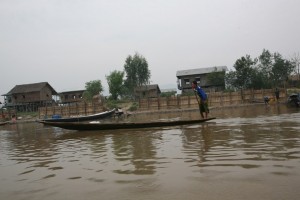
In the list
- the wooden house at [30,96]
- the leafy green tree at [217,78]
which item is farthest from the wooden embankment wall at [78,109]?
the leafy green tree at [217,78]

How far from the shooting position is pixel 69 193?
3475mm

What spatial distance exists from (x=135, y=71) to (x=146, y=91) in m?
4.18

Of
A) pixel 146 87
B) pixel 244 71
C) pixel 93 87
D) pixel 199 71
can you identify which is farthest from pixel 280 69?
pixel 93 87

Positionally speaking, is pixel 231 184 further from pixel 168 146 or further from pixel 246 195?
pixel 168 146

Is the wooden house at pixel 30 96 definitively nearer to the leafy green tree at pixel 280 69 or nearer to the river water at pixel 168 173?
the leafy green tree at pixel 280 69

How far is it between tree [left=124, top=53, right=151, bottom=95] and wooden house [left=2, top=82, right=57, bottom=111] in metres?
13.7

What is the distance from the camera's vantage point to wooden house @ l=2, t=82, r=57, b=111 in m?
47.8

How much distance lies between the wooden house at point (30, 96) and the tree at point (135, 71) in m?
13.7

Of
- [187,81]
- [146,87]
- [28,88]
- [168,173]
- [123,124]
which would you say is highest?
[28,88]

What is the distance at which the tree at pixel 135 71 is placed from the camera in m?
53.5

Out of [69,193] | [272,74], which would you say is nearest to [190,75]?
[272,74]

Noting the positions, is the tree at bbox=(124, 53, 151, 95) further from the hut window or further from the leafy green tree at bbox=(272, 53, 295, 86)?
the leafy green tree at bbox=(272, 53, 295, 86)

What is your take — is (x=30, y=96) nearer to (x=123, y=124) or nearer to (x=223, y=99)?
(x=223, y=99)

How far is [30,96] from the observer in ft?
158
